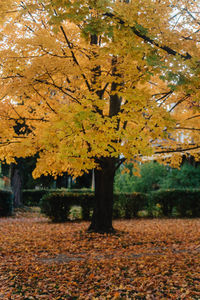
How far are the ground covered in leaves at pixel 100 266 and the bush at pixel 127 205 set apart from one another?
5138mm

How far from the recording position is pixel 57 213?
42.6ft

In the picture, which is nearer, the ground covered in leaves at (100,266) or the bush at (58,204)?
the ground covered in leaves at (100,266)

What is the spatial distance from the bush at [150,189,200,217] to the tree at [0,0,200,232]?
646 centimetres

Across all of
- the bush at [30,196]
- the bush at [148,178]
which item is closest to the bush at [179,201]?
the bush at [148,178]

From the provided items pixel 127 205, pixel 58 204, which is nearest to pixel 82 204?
pixel 58 204

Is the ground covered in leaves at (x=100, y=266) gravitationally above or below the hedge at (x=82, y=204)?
below

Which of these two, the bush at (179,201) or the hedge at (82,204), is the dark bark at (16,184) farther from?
the bush at (179,201)

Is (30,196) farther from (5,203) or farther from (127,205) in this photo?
(127,205)

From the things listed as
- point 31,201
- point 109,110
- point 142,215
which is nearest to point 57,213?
point 142,215

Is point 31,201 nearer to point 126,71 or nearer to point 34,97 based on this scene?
point 34,97

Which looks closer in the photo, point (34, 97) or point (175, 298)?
point (175, 298)

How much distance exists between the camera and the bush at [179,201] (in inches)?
592

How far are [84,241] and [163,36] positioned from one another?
5.49 meters

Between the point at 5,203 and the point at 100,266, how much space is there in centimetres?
1110
